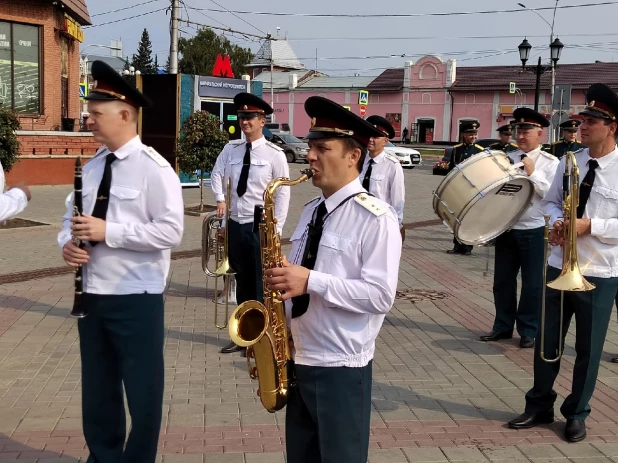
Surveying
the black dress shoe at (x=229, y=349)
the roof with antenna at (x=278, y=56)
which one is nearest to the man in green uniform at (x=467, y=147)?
the black dress shoe at (x=229, y=349)

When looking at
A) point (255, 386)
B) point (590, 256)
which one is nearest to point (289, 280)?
point (590, 256)

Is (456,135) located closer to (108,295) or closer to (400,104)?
(400,104)

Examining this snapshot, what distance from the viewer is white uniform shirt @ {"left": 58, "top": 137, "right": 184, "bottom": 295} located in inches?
148

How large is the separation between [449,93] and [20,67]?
4337 cm

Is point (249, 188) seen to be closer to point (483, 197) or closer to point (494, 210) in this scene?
point (483, 197)

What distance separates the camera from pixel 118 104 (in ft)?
12.4

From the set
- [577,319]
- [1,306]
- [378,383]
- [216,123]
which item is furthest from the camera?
[216,123]

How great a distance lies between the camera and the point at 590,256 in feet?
16.5

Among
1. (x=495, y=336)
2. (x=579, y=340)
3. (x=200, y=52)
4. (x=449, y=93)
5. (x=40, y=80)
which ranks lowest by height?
(x=495, y=336)

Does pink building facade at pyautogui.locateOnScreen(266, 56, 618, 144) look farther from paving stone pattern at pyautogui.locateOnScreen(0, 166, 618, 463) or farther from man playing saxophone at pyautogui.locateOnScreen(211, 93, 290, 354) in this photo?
man playing saxophone at pyautogui.locateOnScreen(211, 93, 290, 354)

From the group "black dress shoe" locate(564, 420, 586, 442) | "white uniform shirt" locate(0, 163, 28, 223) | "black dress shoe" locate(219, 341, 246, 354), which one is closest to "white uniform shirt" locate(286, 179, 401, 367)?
"white uniform shirt" locate(0, 163, 28, 223)

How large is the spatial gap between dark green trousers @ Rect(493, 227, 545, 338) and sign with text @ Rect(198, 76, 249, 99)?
1509cm

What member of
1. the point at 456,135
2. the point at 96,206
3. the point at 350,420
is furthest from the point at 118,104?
the point at 456,135

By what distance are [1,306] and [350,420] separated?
6.46 metres
